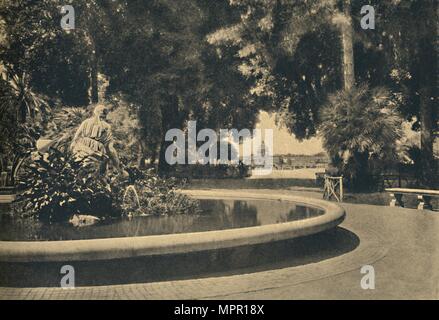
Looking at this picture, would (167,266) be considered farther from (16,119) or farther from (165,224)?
(16,119)

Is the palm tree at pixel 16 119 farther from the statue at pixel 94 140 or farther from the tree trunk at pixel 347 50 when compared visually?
the tree trunk at pixel 347 50

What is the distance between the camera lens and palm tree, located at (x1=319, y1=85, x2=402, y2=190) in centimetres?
1936

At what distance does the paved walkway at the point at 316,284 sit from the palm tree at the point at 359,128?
9.60 meters

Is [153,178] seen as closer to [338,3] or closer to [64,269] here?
[64,269]

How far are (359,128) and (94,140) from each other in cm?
1139

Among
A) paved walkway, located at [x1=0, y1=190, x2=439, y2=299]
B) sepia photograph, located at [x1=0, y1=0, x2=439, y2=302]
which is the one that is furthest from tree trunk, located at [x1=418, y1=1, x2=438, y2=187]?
paved walkway, located at [x1=0, y1=190, x2=439, y2=299]

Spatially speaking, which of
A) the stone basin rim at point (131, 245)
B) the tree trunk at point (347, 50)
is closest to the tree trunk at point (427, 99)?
the tree trunk at point (347, 50)

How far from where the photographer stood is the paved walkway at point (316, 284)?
6.95 meters

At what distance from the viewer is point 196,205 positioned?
1175 centimetres

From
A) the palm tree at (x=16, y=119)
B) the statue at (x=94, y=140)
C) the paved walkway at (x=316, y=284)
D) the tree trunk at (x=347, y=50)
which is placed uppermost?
the tree trunk at (x=347, y=50)

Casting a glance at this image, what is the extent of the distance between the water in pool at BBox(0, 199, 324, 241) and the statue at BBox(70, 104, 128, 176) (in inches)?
51.1

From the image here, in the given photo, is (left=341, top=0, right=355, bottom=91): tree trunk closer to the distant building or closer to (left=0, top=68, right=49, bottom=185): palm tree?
(left=0, top=68, right=49, bottom=185): palm tree

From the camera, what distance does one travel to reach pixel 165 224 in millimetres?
9961

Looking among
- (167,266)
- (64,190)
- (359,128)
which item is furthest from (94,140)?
(359,128)
